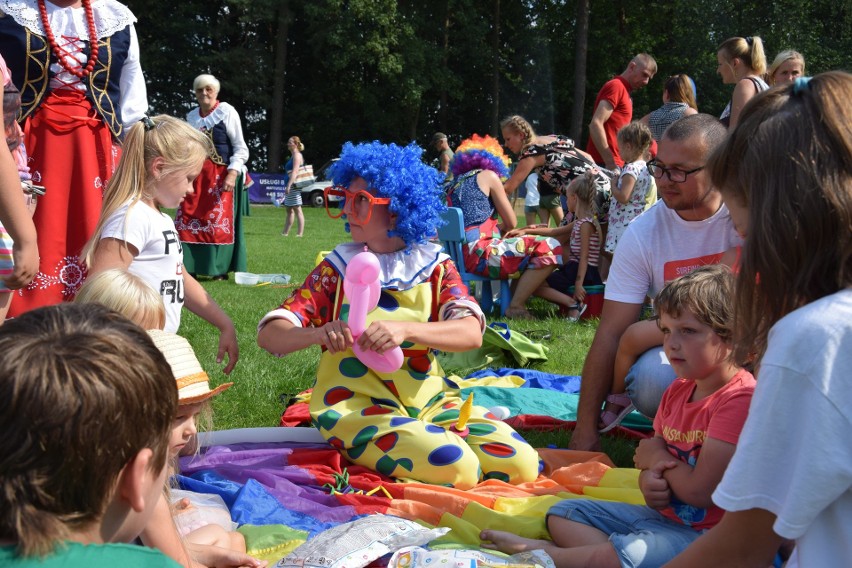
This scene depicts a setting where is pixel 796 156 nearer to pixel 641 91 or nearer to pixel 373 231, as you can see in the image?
pixel 373 231

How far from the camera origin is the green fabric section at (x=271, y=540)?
102 inches

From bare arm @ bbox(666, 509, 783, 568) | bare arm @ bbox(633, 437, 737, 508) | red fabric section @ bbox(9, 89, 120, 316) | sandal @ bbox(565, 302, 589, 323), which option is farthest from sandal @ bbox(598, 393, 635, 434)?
sandal @ bbox(565, 302, 589, 323)

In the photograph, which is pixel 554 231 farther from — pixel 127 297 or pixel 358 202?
pixel 127 297

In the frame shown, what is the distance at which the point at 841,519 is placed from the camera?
1.31 m

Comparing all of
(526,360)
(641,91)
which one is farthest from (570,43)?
(526,360)

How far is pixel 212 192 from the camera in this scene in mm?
8250

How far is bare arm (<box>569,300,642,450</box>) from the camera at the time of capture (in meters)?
3.48

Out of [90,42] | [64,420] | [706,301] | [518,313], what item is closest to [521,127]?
[518,313]

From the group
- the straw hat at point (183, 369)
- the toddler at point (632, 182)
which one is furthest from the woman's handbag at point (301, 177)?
the straw hat at point (183, 369)

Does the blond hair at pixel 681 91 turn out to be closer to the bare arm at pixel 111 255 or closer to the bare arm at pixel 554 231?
the bare arm at pixel 554 231

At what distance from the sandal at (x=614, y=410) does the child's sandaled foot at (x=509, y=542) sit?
44.5 inches

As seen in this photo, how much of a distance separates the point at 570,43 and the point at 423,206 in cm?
3141

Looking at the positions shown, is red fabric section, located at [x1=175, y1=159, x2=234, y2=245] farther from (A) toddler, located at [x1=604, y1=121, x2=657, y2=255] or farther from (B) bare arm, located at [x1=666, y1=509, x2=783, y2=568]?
(B) bare arm, located at [x1=666, y1=509, x2=783, y2=568]

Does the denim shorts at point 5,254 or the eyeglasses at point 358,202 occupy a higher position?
the eyeglasses at point 358,202
